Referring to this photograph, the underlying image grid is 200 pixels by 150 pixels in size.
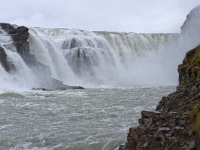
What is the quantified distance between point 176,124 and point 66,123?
31.6 ft

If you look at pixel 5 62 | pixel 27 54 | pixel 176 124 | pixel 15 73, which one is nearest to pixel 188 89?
pixel 176 124

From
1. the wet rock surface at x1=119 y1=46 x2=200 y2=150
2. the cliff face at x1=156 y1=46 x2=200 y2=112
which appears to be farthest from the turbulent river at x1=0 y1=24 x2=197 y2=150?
the wet rock surface at x1=119 y1=46 x2=200 y2=150

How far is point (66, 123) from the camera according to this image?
19.6m

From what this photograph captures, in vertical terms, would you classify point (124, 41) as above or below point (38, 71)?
above

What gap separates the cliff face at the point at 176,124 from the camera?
9.95 m

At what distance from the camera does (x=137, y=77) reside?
62.3 m

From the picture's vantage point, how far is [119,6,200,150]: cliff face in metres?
9.95

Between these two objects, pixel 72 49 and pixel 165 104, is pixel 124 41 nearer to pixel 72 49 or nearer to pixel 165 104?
pixel 72 49

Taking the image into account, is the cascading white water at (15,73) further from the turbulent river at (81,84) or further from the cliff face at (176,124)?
the cliff face at (176,124)

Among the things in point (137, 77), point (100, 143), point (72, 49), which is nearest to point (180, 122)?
point (100, 143)

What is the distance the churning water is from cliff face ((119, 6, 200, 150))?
3.18m

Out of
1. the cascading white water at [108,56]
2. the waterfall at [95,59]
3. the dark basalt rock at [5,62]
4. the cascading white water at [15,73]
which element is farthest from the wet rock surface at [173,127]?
the cascading white water at [108,56]

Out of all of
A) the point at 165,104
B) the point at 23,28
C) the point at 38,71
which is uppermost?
the point at 23,28

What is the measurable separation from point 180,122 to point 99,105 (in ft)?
50.8
